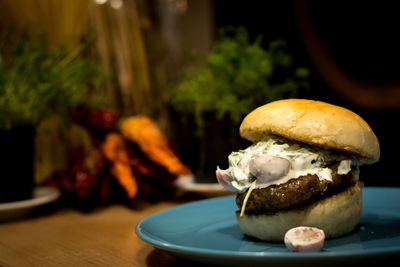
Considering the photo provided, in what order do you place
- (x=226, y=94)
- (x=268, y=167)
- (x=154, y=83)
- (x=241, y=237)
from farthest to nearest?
1. (x=154, y=83)
2. (x=226, y=94)
3. (x=241, y=237)
4. (x=268, y=167)

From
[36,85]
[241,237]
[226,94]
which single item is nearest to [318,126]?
[241,237]

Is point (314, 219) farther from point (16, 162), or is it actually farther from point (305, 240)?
point (16, 162)

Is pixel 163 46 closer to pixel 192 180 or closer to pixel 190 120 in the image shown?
pixel 190 120

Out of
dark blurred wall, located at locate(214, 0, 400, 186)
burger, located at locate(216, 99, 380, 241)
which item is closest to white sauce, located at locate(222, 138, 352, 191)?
burger, located at locate(216, 99, 380, 241)

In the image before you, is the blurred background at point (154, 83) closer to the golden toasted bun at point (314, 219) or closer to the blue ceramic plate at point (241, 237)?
the blue ceramic plate at point (241, 237)

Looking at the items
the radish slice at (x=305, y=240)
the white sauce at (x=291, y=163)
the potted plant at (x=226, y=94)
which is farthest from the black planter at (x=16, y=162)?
the radish slice at (x=305, y=240)

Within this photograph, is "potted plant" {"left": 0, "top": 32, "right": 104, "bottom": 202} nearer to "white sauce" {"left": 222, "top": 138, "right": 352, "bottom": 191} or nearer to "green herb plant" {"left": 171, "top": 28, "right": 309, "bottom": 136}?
"green herb plant" {"left": 171, "top": 28, "right": 309, "bottom": 136}
